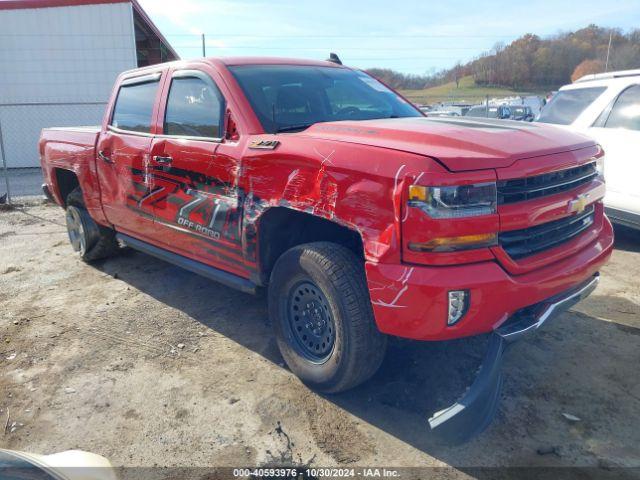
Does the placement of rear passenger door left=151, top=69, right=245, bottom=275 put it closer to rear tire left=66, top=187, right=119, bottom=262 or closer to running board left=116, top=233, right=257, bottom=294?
running board left=116, top=233, right=257, bottom=294

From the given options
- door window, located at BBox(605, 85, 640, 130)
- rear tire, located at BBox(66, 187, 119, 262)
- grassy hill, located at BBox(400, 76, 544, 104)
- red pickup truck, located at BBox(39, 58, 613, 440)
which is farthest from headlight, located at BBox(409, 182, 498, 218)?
grassy hill, located at BBox(400, 76, 544, 104)

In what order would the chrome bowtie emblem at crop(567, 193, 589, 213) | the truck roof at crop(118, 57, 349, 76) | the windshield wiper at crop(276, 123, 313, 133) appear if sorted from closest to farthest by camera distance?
1. the chrome bowtie emblem at crop(567, 193, 589, 213)
2. the windshield wiper at crop(276, 123, 313, 133)
3. the truck roof at crop(118, 57, 349, 76)

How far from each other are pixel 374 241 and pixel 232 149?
1304 millimetres

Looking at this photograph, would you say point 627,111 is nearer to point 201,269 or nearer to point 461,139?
point 461,139

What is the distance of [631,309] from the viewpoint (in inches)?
163

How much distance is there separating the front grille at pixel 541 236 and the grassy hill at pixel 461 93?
26204 millimetres

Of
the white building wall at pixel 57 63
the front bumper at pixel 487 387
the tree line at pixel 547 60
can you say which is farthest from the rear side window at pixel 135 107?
the tree line at pixel 547 60

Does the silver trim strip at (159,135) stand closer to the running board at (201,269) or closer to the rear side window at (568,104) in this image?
the running board at (201,269)

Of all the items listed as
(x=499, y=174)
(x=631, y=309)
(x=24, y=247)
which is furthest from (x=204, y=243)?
(x=24, y=247)

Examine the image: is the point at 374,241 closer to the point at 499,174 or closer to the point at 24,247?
the point at 499,174

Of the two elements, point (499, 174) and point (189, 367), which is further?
point (189, 367)

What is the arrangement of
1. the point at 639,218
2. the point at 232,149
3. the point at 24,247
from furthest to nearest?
1. the point at 24,247
2. the point at 639,218
3. the point at 232,149

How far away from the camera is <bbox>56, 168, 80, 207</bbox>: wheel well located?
584 centimetres

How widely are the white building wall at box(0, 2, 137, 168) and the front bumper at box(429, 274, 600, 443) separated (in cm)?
1371
